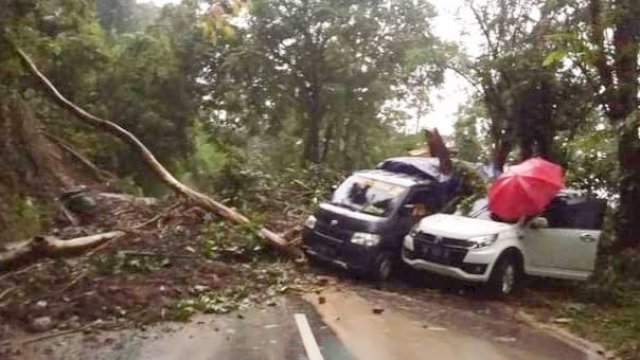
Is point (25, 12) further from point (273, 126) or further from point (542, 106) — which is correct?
point (273, 126)

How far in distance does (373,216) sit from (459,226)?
1514mm

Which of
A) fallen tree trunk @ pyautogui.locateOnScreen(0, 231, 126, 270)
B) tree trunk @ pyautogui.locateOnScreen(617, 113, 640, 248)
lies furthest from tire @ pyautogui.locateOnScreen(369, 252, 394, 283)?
fallen tree trunk @ pyautogui.locateOnScreen(0, 231, 126, 270)

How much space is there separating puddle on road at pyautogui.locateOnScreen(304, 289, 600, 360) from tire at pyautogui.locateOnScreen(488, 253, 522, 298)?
94 centimetres

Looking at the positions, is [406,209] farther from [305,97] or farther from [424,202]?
[305,97]

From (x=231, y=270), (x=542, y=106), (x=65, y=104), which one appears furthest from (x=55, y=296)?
(x=542, y=106)

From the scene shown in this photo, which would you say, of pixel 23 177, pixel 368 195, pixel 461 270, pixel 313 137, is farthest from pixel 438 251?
pixel 313 137

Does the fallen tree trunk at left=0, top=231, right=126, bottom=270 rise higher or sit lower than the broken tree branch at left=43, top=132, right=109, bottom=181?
lower

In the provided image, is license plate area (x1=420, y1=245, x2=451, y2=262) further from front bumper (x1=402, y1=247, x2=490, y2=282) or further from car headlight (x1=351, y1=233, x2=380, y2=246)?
car headlight (x1=351, y1=233, x2=380, y2=246)

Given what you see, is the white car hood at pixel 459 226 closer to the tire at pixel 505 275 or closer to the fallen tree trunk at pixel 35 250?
the tire at pixel 505 275

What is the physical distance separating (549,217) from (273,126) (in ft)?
67.2

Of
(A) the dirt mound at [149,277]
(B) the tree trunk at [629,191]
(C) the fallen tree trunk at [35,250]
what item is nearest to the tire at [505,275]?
(B) the tree trunk at [629,191]

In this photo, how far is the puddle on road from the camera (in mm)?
9336

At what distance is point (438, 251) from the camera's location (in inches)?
509

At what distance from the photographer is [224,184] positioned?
19.0 meters
